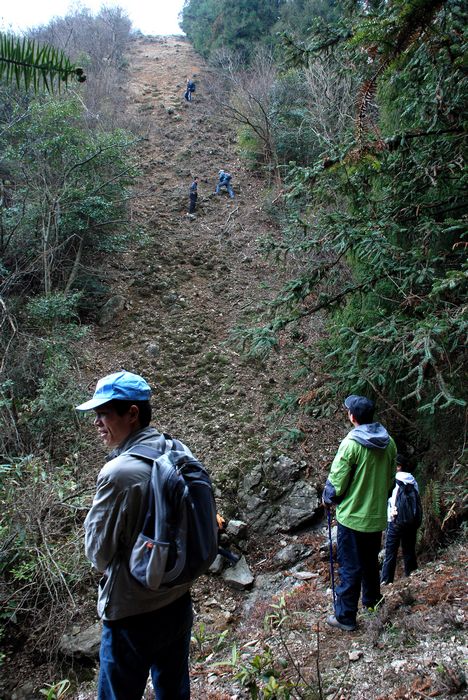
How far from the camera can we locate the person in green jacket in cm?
334

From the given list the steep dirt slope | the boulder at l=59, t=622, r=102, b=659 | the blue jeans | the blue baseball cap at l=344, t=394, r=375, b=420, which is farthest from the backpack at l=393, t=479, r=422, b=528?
the steep dirt slope

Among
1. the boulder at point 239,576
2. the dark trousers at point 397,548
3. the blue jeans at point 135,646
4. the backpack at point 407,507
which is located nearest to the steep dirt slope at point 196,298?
the boulder at point 239,576

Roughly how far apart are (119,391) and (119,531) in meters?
0.54

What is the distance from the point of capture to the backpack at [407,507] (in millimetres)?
4195

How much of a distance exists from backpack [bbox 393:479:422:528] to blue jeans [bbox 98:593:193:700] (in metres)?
2.77

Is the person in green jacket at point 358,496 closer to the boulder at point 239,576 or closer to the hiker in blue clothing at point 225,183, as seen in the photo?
the boulder at point 239,576

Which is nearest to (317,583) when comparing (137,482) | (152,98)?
(137,482)

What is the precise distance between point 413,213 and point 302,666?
4026 mm

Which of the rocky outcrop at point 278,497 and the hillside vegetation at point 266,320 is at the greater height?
the hillside vegetation at point 266,320

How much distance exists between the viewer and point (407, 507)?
13.8ft

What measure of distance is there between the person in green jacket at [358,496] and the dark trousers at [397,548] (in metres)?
0.97

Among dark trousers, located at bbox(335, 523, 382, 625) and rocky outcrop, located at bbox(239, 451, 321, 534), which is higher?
dark trousers, located at bbox(335, 523, 382, 625)

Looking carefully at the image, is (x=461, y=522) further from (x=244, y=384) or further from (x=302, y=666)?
(x=244, y=384)

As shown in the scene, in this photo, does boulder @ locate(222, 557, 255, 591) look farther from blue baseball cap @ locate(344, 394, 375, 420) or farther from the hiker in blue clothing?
the hiker in blue clothing
